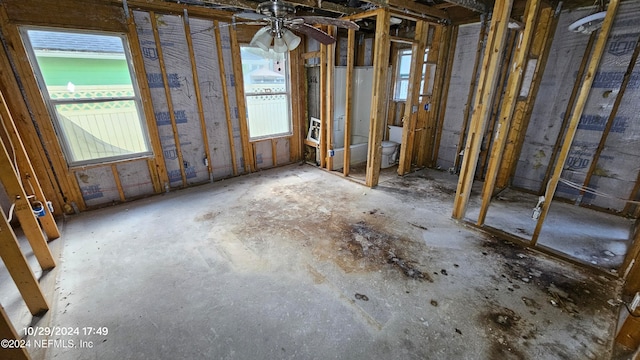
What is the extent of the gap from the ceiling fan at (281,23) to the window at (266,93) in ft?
5.98

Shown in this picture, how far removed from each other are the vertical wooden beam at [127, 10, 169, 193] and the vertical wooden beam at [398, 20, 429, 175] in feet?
13.2

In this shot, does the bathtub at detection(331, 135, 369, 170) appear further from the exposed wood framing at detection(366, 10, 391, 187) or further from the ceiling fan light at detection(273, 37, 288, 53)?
the ceiling fan light at detection(273, 37, 288, 53)

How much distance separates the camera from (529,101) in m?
3.87

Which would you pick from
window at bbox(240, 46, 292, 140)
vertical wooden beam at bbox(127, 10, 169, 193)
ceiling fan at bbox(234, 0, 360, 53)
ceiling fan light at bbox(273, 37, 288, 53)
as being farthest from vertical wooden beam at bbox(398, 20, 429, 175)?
vertical wooden beam at bbox(127, 10, 169, 193)

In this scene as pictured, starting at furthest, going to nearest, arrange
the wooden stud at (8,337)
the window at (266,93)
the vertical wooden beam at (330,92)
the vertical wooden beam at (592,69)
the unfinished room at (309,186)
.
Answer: the window at (266,93) → the vertical wooden beam at (330,92) → the vertical wooden beam at (592,69) → the unfinished room at (309,186) → the wooden stud at (8,337)

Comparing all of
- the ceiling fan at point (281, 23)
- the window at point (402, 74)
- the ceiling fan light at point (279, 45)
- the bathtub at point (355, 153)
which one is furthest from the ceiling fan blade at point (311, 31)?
the window at point (402, 74)

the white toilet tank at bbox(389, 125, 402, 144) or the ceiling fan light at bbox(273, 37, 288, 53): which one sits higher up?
the ceiling fan light at bbox(273, 37, 288, 53)

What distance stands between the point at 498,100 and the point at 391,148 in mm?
1920

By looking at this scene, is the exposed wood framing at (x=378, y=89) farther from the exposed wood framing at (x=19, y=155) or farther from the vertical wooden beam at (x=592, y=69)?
the exposed wood framing at (x=19, y=155)

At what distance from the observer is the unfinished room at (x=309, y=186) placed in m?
1.94

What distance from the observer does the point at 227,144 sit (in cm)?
469

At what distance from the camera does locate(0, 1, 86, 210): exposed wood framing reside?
2.84m

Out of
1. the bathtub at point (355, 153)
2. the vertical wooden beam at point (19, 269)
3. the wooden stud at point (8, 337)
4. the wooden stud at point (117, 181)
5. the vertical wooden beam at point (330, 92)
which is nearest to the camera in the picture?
the wooden stud at point (8, 337)

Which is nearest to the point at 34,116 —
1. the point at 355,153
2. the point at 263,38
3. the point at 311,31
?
the point at 263,38
